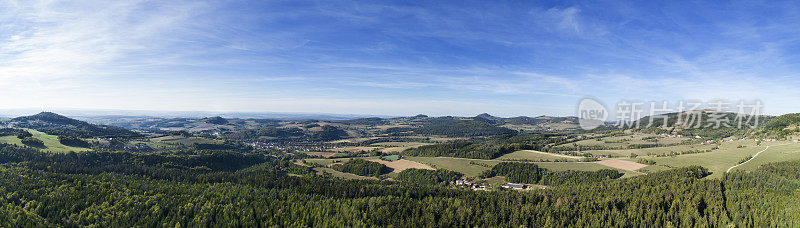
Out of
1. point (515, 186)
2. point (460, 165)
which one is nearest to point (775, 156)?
point (515, 186)

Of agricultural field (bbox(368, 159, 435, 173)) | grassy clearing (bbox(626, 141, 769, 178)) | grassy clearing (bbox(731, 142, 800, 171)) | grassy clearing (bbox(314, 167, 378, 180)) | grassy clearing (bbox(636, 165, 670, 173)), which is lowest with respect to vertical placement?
grassy clearing (bbox(314, 167, 378, 180))

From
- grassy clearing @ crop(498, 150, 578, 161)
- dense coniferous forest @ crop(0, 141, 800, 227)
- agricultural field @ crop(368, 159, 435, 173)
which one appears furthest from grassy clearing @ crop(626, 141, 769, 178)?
agricultural field @ crop(368, 159, 435, 173)

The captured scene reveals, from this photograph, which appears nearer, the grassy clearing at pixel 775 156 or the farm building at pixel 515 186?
the grassy clearing at pixel 775 156

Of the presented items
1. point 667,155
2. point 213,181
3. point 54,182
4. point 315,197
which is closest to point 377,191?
point 315,197

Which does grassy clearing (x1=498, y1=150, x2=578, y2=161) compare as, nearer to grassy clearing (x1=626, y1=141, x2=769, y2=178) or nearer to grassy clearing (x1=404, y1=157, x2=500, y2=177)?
grassy clearing (x1=404, y1=157, x2=500, y2=177)

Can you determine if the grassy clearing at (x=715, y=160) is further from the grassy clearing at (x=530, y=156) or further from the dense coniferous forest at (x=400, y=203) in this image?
the grassy clearing at (x=530, y=156)

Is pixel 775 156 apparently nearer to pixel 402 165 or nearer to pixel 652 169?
pixel 652 169

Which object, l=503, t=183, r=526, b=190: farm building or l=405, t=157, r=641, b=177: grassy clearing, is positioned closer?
l=503, t=183, r=526, b=190: farm building

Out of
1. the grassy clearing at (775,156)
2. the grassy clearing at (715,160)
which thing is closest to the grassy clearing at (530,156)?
the grassy clearing at (715,160)

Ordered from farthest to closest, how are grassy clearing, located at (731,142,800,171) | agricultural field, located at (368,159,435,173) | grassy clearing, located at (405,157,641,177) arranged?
agricultural field, located at (368,159,435,173), grassy clearing, located at (405,157,641,177), grassy clearing, located at (731,142,800,171)

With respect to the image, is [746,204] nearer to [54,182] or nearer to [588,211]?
[588,211]

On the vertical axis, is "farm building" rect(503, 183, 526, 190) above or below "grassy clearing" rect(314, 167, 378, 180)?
above
